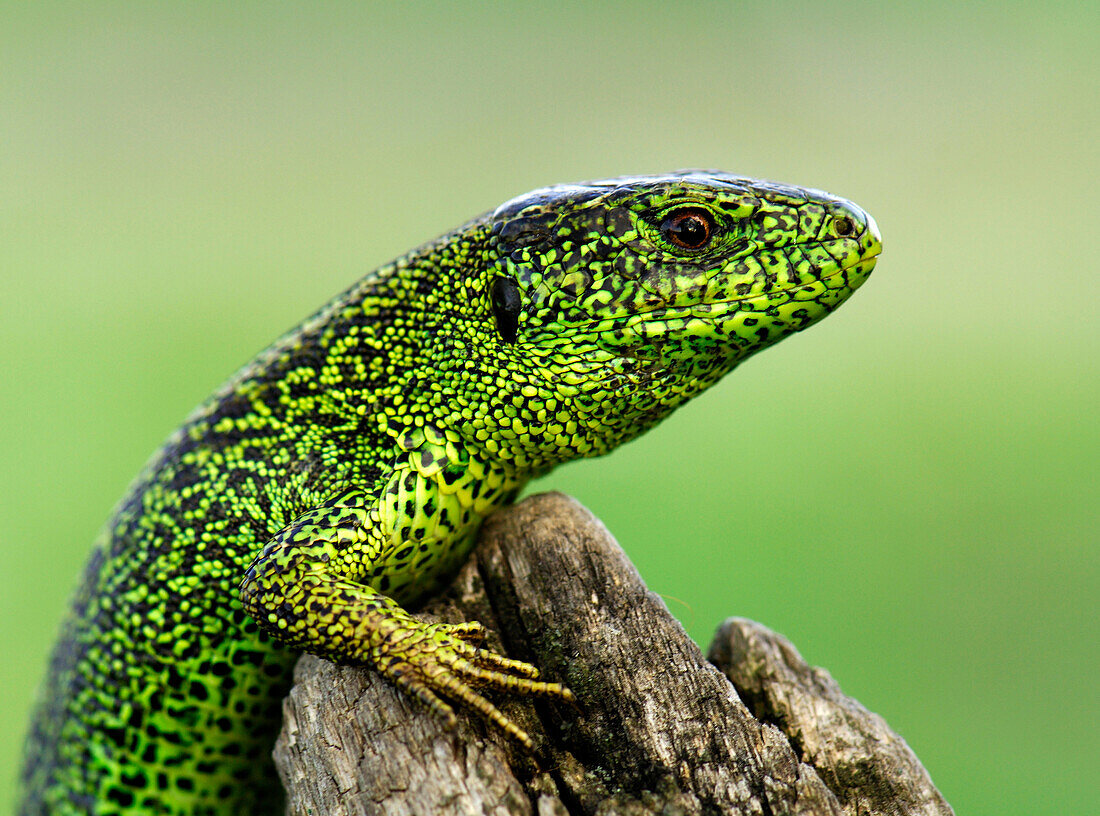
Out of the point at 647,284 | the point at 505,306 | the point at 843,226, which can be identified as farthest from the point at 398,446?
the point at 843,226

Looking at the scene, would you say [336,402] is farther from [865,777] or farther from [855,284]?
[865,777]

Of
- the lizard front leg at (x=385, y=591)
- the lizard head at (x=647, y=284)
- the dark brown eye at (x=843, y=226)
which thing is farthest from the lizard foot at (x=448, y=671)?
the dark brown eye at (x=843, y=226)

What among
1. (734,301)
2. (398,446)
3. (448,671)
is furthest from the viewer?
(398,446)

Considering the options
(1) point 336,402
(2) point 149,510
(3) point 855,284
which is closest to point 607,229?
(3) point 855,284

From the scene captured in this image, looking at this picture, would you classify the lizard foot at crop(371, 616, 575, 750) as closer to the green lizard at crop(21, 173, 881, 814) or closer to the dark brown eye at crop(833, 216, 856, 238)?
the green lizard at crop(21, 173, 881, 814)

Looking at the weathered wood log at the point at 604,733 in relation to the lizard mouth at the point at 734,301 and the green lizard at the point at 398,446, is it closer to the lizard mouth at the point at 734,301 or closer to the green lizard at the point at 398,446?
the green lizard at the point at 398,446

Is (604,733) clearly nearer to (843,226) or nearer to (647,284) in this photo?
(647,284)
